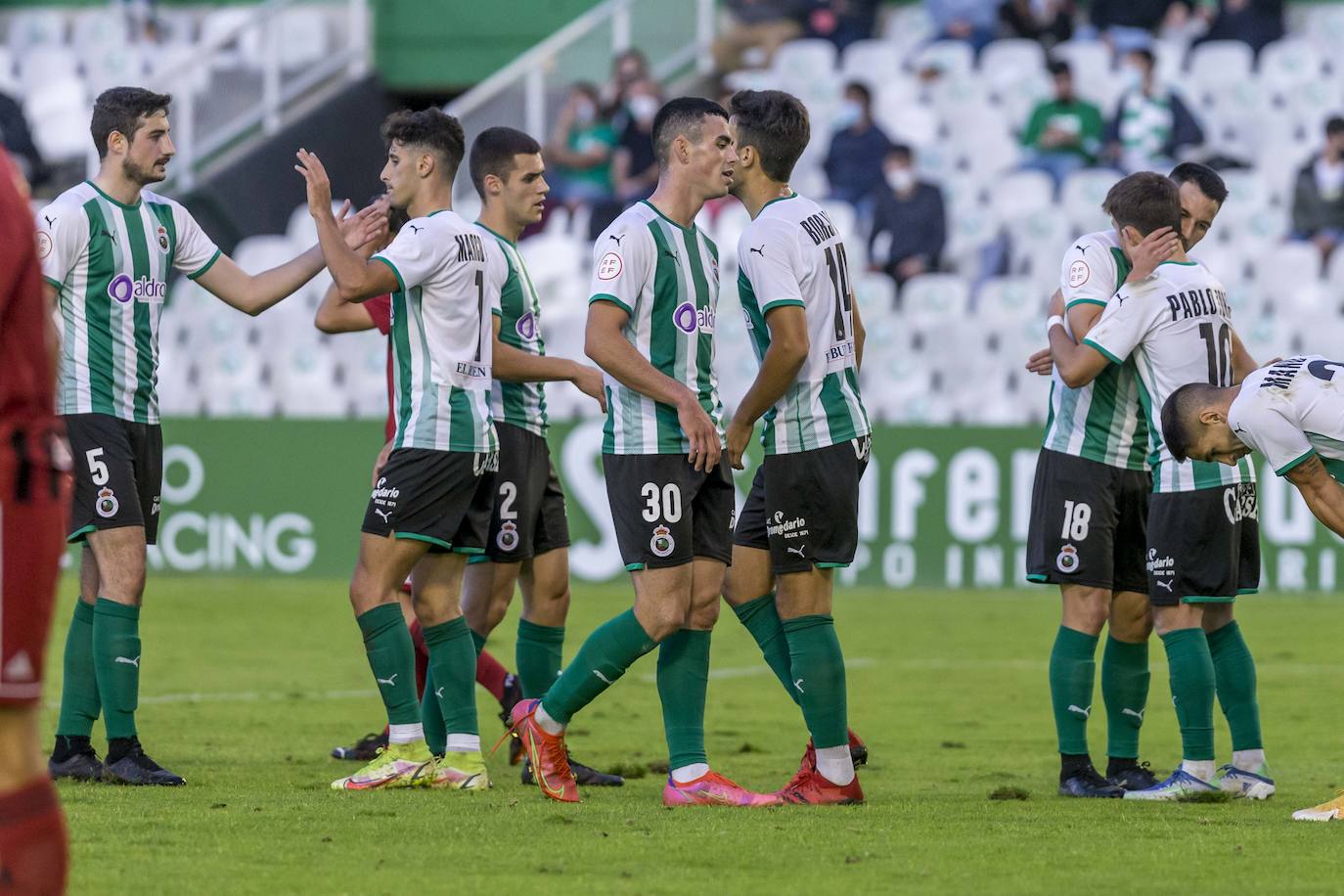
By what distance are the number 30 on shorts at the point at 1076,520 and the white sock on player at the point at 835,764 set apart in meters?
1.20

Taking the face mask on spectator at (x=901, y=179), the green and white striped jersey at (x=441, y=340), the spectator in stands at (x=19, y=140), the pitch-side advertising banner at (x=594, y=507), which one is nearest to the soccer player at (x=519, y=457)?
the green and white striped jersey at (x=441, y=340)

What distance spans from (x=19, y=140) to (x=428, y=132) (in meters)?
14.1

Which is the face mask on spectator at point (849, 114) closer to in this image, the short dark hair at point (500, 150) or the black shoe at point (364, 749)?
the short dark hair at point (500, 150)

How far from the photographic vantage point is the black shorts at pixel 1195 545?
264 inches

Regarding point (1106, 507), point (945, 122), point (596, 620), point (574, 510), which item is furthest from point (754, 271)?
point (945, 122)

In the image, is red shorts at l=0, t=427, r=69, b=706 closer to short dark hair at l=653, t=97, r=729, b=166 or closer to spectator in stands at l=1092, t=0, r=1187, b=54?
short dark hair at l=653, t=97, r=729, b=166

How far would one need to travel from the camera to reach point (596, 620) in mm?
13266

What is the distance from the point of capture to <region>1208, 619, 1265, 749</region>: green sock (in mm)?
6922

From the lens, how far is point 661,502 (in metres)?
6.31

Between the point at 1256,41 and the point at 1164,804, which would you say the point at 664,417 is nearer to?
the point at 1164,804

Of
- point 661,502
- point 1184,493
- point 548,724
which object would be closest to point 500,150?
point 661,502

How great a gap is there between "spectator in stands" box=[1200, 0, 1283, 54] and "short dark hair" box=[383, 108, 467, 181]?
13.9 m

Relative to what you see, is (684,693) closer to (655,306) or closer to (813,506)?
(813,506)

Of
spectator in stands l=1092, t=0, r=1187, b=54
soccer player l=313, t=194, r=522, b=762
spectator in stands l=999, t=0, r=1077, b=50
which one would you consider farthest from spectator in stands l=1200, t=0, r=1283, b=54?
soccer player l=313, t=194, r=522, b=762
